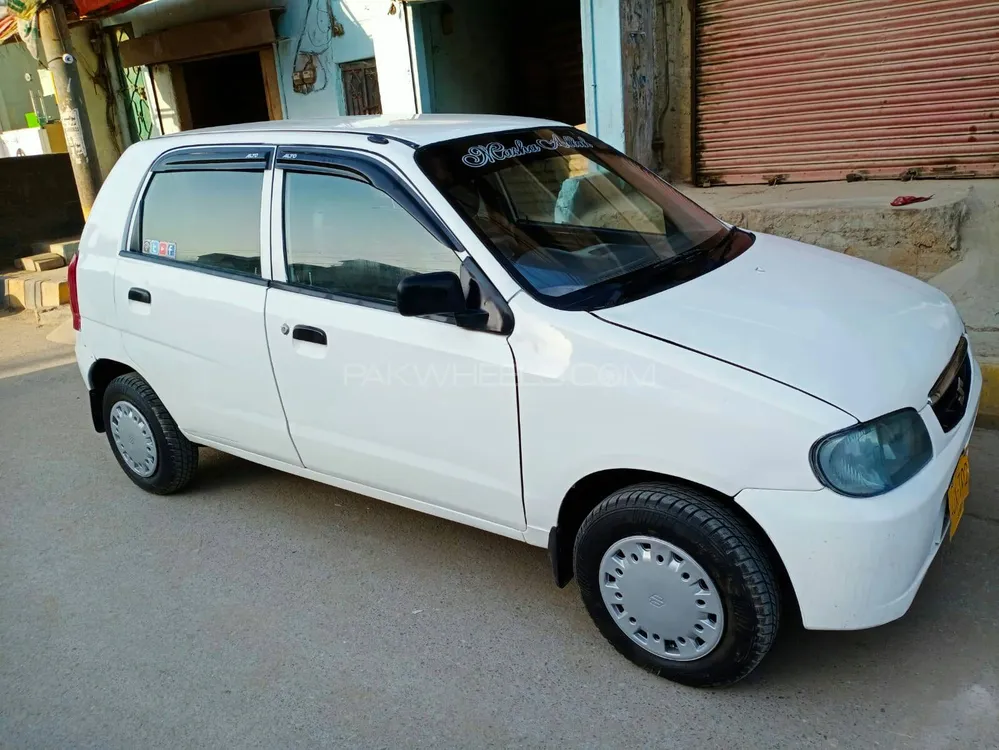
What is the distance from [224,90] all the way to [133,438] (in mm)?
10389

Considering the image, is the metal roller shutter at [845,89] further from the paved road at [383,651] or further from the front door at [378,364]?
the front door at [378,364]

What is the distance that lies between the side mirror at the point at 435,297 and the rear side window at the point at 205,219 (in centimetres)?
102

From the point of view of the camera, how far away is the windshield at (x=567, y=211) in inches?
117

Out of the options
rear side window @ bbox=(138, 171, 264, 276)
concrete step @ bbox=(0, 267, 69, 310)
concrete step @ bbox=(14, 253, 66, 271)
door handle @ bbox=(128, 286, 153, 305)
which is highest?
rear side window @ bbox=(138, 171, 264, 276)

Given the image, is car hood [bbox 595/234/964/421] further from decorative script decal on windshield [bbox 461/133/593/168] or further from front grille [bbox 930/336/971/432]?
decorative script decal on windshield [bbox 461/133/593/168]

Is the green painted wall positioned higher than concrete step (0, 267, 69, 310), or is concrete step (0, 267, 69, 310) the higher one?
the green painted wall

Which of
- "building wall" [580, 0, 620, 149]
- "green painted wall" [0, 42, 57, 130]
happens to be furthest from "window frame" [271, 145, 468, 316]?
"green painted wall" [0, 42, 57, 130]

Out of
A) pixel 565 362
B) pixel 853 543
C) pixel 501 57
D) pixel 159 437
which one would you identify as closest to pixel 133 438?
pixel 159 437

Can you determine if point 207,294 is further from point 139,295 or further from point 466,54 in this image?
point 466,54

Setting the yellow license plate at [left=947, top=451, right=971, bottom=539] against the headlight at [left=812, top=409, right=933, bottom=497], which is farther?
the yellow license plate at [left=947, top=451, right=971, bottom=539]

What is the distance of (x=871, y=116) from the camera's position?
22.9ft

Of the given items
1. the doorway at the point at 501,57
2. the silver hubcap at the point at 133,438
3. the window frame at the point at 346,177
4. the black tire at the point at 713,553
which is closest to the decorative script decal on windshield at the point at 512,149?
the window frame at the point at 346,177

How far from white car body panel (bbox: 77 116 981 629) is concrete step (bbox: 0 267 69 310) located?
21.2 ft

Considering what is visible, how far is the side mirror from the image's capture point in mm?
2732
